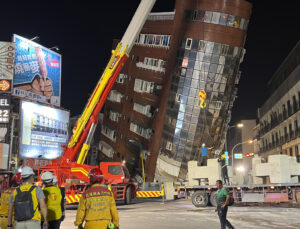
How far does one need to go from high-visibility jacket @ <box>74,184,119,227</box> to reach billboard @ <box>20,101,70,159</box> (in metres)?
40.3

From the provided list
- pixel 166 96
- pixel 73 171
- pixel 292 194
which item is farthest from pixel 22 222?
pixel 166 96

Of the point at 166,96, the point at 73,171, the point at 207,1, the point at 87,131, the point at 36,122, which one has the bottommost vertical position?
the point at 73,171

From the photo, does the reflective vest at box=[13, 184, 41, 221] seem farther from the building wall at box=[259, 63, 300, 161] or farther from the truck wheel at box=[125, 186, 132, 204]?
the building wall at box=[259, 63, 300, 161]

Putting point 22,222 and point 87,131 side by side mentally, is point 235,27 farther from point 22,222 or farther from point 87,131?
point 22,222

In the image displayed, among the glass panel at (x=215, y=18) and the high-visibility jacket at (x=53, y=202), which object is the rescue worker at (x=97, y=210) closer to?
the high-visibility jacket at (x=53, y=202)

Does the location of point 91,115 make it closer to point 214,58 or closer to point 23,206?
point 23,206

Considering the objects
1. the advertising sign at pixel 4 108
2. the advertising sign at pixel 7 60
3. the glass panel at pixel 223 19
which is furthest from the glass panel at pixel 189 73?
the advertising sign at pixel 4 108

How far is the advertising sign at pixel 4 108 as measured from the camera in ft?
144

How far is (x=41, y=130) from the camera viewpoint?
4928 centimetres

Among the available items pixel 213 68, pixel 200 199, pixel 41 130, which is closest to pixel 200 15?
pixel 213 68

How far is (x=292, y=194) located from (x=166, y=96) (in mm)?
27417

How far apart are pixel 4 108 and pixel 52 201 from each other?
40.1m

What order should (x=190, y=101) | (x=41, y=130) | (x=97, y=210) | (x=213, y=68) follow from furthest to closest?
1. (x=41, y=130)
2. (x=190, y=101)
3. (x=213, y=68)
4. (x=97, y=210)

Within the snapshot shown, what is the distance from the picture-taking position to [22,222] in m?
6.34
